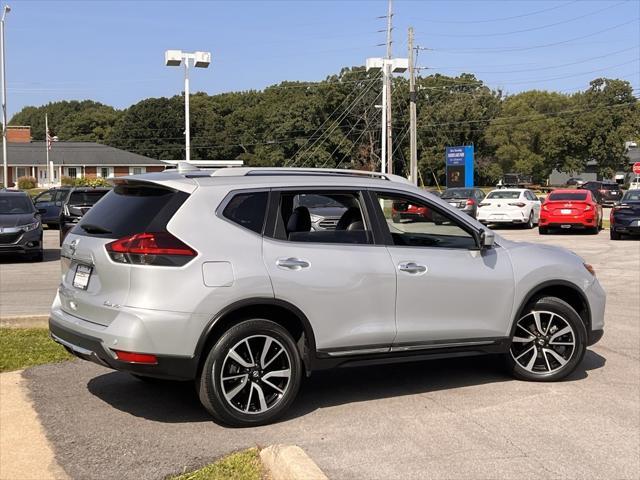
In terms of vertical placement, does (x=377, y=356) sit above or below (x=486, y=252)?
below

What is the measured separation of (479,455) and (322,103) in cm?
9414

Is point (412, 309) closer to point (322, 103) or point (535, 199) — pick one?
point (535, 199)

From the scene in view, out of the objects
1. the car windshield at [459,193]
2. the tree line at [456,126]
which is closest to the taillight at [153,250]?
the car windshield at [459,193]

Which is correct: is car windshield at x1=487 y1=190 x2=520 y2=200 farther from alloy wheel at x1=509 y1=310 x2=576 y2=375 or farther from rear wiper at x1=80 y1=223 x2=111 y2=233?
rear wiper at x1=80 y1=223 x2=111 y2=233

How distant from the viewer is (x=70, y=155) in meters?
82.1

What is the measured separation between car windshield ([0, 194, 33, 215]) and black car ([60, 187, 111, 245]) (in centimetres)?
117

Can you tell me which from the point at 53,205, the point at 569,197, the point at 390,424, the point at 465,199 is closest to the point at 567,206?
the point at 569,197

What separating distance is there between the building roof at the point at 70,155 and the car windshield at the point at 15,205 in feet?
216

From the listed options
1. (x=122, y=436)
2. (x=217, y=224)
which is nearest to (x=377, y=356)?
(x=217, y=224)

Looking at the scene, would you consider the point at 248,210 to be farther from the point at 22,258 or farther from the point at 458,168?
the point at 458,168

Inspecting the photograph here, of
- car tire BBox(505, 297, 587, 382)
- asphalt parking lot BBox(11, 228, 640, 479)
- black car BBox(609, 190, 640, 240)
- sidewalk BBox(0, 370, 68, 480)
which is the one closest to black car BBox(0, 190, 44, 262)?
asphalt parking lot BBox(11, 228, 640, 479)

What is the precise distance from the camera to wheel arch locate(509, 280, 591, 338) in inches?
243

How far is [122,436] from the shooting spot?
490 cm

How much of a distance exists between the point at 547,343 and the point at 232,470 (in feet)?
11.2
